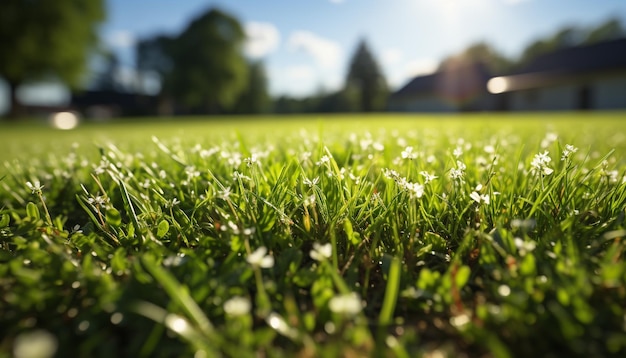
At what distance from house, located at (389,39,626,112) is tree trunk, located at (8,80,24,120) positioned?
41.6 m

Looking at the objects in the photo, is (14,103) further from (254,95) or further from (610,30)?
(610,30)

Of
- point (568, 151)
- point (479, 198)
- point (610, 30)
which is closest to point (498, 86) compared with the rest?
point (568, 151)

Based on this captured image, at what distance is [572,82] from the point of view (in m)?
31.7

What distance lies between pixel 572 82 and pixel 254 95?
1846 inches

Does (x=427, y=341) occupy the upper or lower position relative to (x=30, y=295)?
lower

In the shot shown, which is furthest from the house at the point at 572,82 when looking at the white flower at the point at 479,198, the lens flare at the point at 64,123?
the lens flare at the point at 64,123

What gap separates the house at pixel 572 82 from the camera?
29688 mm

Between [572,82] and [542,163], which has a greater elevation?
[572,82]

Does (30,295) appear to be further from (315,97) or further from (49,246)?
(315,97)

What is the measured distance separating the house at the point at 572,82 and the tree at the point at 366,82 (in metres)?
24.5

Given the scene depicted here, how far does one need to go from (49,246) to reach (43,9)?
4045 centimetres

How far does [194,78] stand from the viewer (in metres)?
51.2

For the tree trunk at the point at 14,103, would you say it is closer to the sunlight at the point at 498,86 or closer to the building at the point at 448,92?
the building at the point at 448,92

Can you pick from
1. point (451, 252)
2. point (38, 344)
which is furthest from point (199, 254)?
point (451, 252)
